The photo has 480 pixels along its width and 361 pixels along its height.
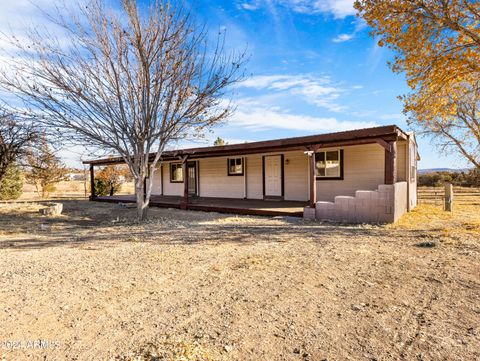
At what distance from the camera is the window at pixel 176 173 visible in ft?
52.0

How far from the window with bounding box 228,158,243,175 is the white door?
137 centimetres

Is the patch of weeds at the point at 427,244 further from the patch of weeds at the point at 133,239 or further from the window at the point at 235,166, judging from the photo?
the window at the point at 235,166

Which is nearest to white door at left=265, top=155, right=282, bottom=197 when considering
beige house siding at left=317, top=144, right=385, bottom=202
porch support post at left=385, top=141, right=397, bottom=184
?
beige house siding at left=317, top=144, right=385, bottom=202

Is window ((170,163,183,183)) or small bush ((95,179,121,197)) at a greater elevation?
window ((170,163,183,183))

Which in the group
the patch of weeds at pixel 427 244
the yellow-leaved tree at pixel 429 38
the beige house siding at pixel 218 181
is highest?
the yellow-leaved tree at pixel 429 38

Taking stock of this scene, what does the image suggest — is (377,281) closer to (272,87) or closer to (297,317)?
(297,317)

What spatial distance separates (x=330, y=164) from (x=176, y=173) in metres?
8.66

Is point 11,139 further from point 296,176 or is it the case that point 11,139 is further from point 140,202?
point 296,176

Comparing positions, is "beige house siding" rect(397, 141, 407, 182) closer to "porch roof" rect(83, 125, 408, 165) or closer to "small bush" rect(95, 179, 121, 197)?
"porch roof" rect(83, 125, 408, 165)

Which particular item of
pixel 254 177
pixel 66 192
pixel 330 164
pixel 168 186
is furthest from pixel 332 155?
pixel 66 192

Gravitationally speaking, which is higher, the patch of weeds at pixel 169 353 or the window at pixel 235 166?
the window at pixel 235 166

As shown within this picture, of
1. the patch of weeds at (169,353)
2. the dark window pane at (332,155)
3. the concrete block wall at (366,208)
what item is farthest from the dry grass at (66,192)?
the patch of weeds at (169,353)

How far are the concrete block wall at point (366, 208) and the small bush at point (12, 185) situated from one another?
18.8 metres

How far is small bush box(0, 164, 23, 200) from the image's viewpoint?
708 inches
